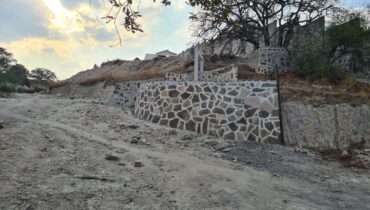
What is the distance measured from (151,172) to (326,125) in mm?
6780

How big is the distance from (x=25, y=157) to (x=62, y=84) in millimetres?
26294

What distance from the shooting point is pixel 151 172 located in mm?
9070

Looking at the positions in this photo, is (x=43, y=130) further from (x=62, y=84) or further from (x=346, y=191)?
(x=62, y=84)

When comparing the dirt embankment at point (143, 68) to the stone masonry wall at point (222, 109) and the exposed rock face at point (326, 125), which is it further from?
the exposed rock face at point (326, 125)

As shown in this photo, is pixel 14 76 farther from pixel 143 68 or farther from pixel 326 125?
pixel 326 125

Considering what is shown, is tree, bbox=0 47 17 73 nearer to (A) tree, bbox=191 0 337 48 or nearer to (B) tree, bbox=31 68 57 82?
(B) tree, bbox=31 68 57 82

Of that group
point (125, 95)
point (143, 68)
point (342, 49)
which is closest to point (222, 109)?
point (125, 95)

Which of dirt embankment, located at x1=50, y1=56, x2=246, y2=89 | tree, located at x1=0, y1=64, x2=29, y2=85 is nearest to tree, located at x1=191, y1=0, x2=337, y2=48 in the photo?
dirt embankment, located at x1=50, y1=56, x2=246, y2=89

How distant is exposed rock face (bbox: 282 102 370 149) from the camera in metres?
13.1

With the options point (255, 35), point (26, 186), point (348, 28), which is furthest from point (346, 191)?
point (255, 35)

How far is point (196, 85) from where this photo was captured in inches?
584

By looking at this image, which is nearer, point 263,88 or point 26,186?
point 26,186

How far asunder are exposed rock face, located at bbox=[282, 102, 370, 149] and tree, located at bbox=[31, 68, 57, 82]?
4053cm

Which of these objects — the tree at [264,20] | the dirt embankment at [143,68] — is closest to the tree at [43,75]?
the dirt embankment at [143,68]
